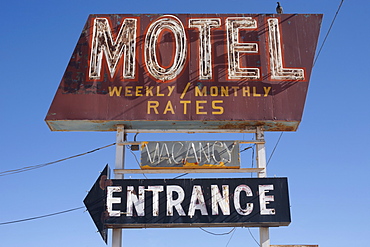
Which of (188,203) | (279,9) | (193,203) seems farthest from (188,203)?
(279,9)

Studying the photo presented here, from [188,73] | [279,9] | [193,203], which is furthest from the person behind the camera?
[279,9]

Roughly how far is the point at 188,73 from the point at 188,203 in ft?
12.4

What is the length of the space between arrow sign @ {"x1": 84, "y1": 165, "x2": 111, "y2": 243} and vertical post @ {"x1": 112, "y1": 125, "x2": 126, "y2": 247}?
1.17ft

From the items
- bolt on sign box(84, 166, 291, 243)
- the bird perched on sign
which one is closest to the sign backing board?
bolt on sign box(84, 166, 291, 243)

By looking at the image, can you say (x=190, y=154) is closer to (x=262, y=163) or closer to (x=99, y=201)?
(x=262, y=163)

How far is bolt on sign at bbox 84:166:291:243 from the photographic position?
14742mm

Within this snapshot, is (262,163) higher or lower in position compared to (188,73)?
lower

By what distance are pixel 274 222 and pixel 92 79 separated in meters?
6.41

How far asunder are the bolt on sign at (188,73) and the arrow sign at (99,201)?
5.67ft

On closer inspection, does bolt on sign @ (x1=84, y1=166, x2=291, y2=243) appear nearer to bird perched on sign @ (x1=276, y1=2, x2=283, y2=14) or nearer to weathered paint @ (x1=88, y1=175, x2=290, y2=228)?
weathered paint @ (x1=88, y1=175, x2=290, y2=228)

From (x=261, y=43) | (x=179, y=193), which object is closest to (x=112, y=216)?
(x=179, y=193)

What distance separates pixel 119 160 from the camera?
15641 millimetres

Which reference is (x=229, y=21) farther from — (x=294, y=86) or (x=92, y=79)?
(x=92, y=79)

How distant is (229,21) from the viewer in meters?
17.0
